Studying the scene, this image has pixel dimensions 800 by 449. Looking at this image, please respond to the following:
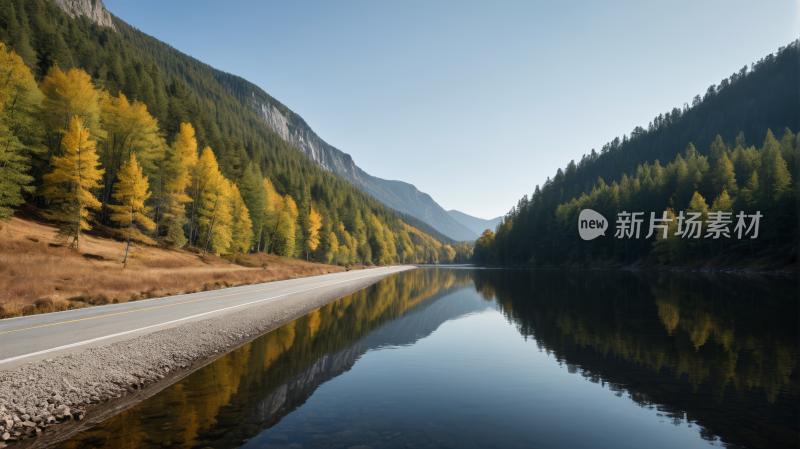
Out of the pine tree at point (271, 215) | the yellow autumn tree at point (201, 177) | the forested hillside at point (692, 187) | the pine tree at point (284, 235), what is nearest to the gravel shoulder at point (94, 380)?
the yellow autumn tree at point (201, 177)

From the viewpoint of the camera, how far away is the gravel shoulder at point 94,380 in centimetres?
687

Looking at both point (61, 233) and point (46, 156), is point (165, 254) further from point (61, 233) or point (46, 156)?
point (46, 156)

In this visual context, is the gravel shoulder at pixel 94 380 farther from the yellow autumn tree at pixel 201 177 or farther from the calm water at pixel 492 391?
the yellow autumn tree at pixel 201 177

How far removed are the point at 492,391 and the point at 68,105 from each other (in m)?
53.1

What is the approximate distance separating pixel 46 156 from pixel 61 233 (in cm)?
1579

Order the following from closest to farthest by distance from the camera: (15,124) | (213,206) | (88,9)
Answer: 1. (15,124)
2. (213,206)
3. (88,9)

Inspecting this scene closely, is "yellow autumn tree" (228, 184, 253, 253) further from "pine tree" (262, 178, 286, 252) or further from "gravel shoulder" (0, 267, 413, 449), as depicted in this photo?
"gravel shoulder" (0, 267, 413, 449)

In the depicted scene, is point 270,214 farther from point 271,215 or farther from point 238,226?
point 238,226

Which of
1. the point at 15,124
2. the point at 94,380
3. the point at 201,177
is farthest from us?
the point at 201,177

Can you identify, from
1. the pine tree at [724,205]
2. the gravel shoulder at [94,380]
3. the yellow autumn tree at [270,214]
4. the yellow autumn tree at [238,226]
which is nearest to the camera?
the gravel shoulder at [94,380]

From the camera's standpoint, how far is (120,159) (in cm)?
4641

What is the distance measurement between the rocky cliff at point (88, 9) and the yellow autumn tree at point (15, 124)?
434 ft

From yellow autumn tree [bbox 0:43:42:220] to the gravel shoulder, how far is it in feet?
103

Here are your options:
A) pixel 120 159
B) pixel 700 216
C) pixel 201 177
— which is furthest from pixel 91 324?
pixel 700 216
